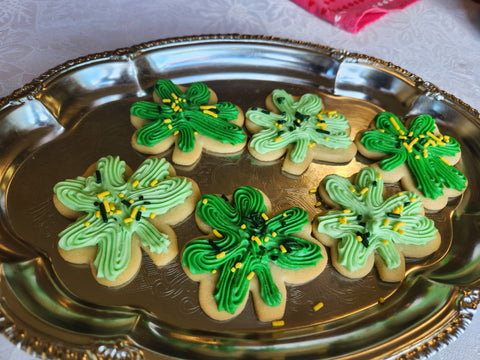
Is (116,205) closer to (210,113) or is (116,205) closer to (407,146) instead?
(210,113)

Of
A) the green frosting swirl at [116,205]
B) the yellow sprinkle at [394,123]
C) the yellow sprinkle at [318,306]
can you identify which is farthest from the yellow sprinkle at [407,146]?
the green frosting swirl at [116,205]

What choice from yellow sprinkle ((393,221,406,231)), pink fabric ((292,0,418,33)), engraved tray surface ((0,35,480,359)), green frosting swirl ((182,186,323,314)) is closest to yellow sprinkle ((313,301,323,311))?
engraved tray surface ((0,35,480,359))

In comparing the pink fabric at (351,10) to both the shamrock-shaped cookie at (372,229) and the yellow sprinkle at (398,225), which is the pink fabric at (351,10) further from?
the yellow sprinkle at (398,225)

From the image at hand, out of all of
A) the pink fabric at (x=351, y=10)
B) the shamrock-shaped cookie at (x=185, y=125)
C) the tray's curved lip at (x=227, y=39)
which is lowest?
the shamrock-shaped cookie at (x=185, y=125)

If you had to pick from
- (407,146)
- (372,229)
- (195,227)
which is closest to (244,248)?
(195,227)

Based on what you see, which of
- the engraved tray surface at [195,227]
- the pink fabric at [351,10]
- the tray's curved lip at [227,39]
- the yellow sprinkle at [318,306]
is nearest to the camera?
the engraved tray surface at [195,227]

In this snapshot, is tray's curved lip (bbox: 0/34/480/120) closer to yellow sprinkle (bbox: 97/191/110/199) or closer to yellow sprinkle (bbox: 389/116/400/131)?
yellow sprinkle (bbox: 389/116/400/131)
